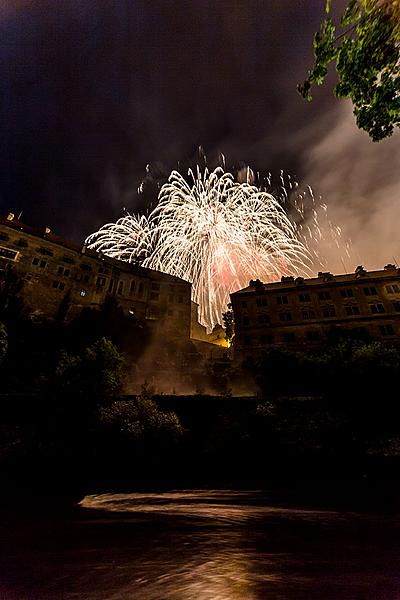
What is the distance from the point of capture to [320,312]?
42656 mm

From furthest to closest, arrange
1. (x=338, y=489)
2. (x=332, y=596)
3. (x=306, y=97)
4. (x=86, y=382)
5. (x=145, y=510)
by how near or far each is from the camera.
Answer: (x=86, y=382) < (x=338, y=489) < (x=145, y=510) < (x=306, y=97) < (x=332, y=596)

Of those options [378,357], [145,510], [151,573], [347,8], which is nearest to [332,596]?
[151,573]

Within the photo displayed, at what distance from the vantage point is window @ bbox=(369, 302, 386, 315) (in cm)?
4083

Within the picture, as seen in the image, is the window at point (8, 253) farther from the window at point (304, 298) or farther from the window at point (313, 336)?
the window at point (313, 336)

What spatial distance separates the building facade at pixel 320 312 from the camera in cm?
3991

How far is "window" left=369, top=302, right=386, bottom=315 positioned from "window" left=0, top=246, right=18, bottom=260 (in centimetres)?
6219

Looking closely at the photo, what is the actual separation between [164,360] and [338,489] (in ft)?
110

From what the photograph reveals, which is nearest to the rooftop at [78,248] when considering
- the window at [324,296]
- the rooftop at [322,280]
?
the rooftop at [322,280]

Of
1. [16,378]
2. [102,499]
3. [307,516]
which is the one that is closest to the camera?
[307,516]

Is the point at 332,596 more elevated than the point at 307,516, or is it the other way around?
the point at 332,596

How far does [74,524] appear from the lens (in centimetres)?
794

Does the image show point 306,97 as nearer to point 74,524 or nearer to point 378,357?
point 74,524

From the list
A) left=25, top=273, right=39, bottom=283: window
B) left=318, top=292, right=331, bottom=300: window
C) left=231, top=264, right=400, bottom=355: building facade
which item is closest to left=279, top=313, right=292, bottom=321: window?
left=231, top=264, right=400, bottom=355: building facade

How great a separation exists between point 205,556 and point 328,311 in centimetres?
4379
